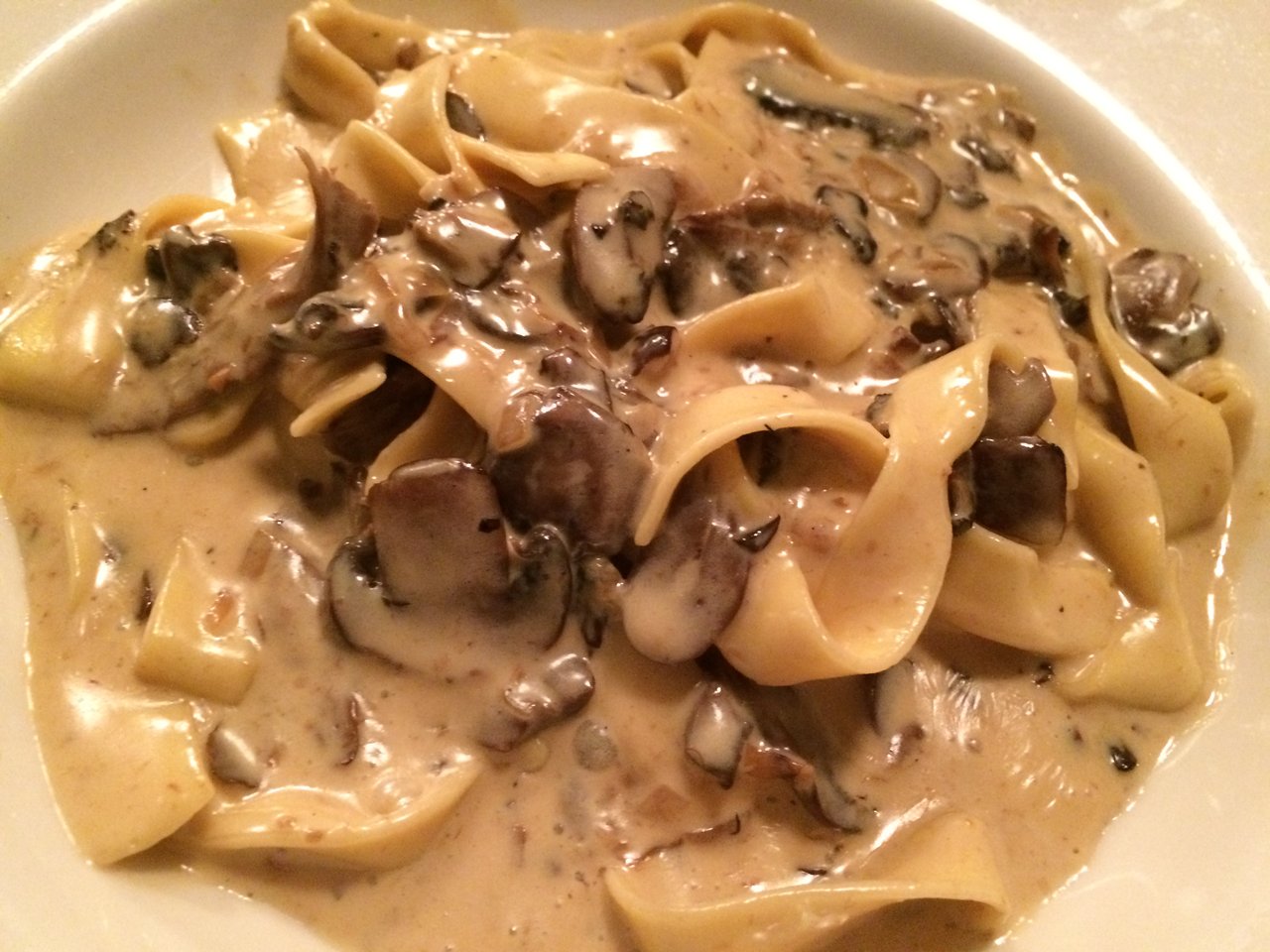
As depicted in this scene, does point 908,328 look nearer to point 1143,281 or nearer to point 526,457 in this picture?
point 1143,281

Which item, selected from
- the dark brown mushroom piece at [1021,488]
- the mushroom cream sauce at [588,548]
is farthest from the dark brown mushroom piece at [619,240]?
the dark brown mushroom piece at [1021,488]

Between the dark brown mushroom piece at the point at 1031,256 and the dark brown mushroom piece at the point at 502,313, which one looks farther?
the dark brown mushroom piece at the point at 1031,256

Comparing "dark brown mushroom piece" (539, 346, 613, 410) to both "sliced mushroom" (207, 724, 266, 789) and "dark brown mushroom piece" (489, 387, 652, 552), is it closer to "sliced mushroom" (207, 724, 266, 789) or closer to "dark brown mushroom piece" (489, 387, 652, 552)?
"dark brown mushroom piece" (489, 387, 652, 552)

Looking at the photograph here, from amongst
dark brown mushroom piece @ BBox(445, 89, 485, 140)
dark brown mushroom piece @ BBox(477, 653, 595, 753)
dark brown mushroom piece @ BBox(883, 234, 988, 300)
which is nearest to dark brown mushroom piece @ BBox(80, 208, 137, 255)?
dark brown mushroom piece @ BBox(445, 89, 485, 140)

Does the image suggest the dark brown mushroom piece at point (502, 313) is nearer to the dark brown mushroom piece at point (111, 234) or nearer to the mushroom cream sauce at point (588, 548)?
the mushroom cream sauce at point (588, 548)

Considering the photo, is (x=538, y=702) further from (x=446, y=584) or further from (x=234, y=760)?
(x=234, y=760)
